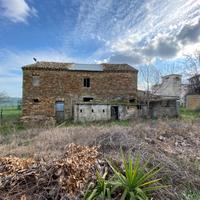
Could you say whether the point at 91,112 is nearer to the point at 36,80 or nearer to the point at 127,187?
the point at 36,80

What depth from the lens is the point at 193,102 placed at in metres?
29.1

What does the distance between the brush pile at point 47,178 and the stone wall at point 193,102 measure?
1110 inches

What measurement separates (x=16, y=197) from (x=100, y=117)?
17.1 metres

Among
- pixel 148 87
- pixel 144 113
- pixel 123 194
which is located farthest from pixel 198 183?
pixel 148 87

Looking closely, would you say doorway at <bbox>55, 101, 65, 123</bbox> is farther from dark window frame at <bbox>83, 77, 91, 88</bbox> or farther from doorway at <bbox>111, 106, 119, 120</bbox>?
doorway at <bbox>111, 106, 119, 120</bbox>

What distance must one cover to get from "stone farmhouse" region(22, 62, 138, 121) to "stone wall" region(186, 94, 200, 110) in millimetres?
11432

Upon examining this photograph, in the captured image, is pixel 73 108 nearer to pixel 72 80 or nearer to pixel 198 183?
pixel 72 80

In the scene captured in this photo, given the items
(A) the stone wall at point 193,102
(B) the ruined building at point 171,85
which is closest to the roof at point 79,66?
(B) the ruined building at point 171,85

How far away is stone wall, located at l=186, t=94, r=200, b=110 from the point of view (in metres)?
28.4

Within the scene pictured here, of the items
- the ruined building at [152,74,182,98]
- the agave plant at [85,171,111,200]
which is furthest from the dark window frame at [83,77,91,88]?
the agave plant at [85,171,111,200]

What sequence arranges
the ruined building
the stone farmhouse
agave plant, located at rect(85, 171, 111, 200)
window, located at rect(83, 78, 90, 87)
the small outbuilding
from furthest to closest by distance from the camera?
the ruined building → window, located at rect(83, 78, 90, 87) → the small outbuilding → the stone farmhouse → agave plant, located at rect(85, 171, 111, 200)

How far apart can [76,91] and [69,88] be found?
0.85 meters

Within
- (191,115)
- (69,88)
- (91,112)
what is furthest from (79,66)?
(191,115)

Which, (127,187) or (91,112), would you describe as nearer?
(127,187)
